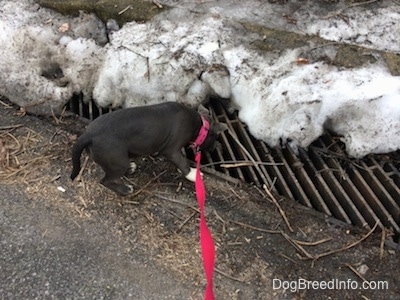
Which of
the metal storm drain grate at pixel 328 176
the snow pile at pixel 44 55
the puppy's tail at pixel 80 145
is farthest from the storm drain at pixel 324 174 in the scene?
the snow pile at pixel 44 55

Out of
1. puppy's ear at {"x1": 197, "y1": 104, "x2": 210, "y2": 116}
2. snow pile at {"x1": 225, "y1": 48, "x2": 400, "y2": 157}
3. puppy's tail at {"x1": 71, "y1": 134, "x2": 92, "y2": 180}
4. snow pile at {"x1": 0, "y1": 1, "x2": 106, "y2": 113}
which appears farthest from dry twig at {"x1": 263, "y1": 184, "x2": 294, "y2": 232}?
snow pile at {"x1": 0, "y1": 1, "x2": 106, "y2": 113}

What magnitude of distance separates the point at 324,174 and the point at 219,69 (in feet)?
3.66

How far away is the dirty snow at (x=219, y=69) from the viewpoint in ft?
11.6

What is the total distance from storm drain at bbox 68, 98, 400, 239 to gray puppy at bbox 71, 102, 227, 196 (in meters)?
0.21

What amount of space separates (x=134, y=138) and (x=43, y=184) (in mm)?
743

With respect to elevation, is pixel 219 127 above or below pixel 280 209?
above

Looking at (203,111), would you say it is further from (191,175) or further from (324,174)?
(324,174)

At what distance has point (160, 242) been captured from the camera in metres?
3.05

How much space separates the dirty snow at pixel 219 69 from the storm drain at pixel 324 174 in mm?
89

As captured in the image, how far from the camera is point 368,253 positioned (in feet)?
9.76

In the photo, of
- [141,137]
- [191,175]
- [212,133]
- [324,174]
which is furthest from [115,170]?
[324,174]

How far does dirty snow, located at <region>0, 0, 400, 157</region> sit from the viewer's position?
354 cm

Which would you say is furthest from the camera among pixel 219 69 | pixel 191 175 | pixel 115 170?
pixel 219 69

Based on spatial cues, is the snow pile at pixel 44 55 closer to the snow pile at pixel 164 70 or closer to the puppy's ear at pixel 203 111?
the snow pile at pixel 164 70
